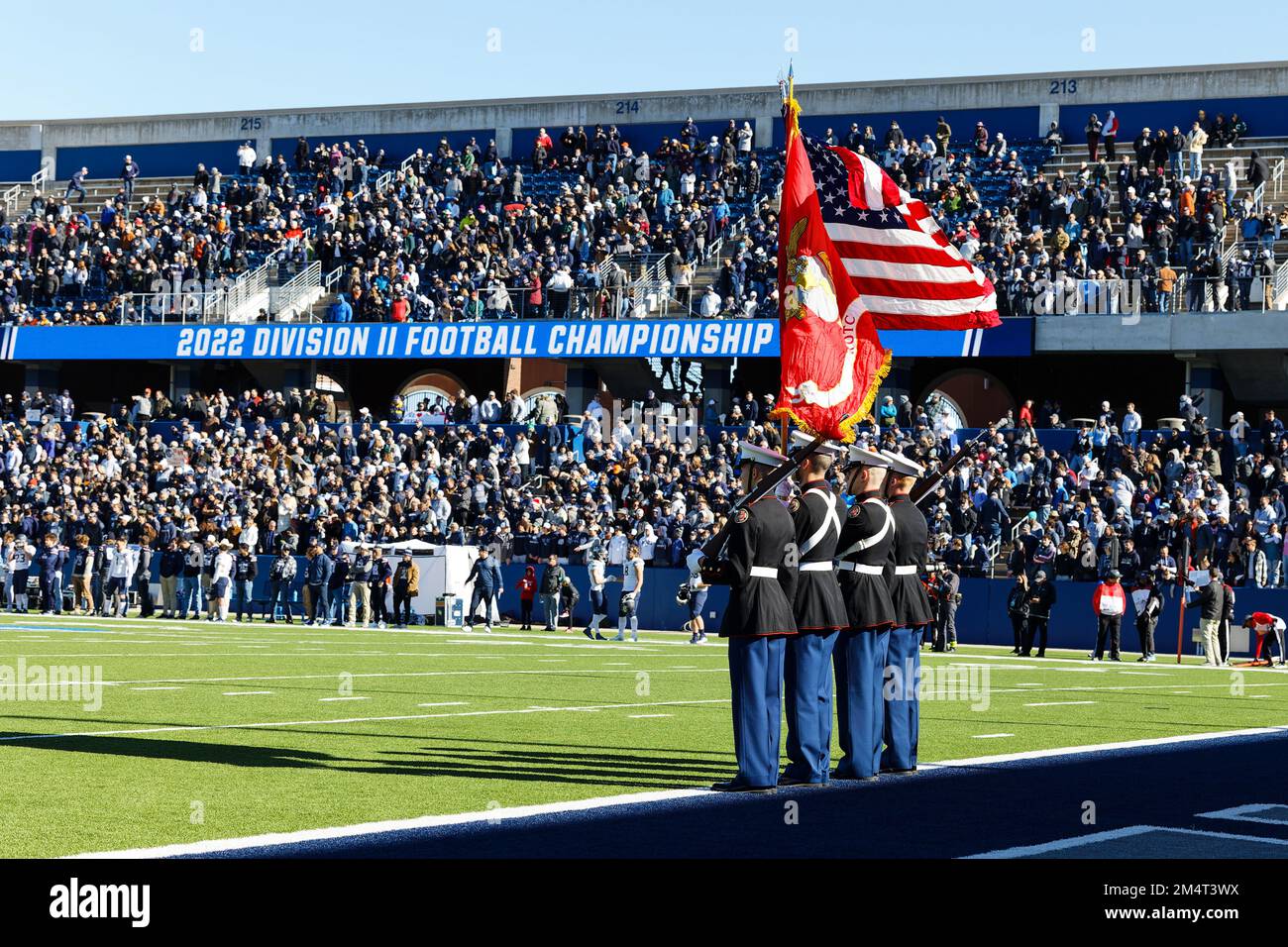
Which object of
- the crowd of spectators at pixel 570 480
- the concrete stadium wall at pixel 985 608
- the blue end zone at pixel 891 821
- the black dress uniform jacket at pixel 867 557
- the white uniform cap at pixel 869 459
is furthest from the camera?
the crowd of spectators at pixel 570 480

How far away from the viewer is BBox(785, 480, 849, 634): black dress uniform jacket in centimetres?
1075

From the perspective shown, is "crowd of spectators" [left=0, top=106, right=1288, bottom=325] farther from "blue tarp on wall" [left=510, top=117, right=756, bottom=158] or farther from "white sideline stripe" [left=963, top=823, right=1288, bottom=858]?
"white sideline stripe" [left=963, top=823, right=1288, bottom=858]

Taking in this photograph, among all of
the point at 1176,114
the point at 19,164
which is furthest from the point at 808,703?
the point at 19,164

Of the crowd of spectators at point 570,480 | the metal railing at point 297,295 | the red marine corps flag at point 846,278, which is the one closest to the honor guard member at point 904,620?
the red marine corps flag at point 846,278

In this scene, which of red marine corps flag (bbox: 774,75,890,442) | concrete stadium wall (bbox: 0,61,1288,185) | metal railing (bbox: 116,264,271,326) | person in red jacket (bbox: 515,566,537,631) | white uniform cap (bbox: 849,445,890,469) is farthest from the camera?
metal railing (bbox: 116,264,271,326)

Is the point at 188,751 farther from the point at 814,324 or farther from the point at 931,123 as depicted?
the point at 931,123

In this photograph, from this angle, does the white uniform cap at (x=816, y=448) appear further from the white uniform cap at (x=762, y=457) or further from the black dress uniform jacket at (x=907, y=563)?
the black dress uniform jacket at (x=907, y=563)

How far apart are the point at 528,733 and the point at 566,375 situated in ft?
103

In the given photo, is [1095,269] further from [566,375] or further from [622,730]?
[622,730]

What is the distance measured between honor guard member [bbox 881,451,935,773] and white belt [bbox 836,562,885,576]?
0.14 metres

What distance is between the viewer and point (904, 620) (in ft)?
38.0

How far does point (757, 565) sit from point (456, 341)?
111 feet

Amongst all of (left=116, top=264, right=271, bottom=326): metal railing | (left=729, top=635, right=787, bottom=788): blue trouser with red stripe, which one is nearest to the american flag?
(left=729, top=635, right=787, bottom=788): blue trouser with red stripe

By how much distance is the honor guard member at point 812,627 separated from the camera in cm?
1073
